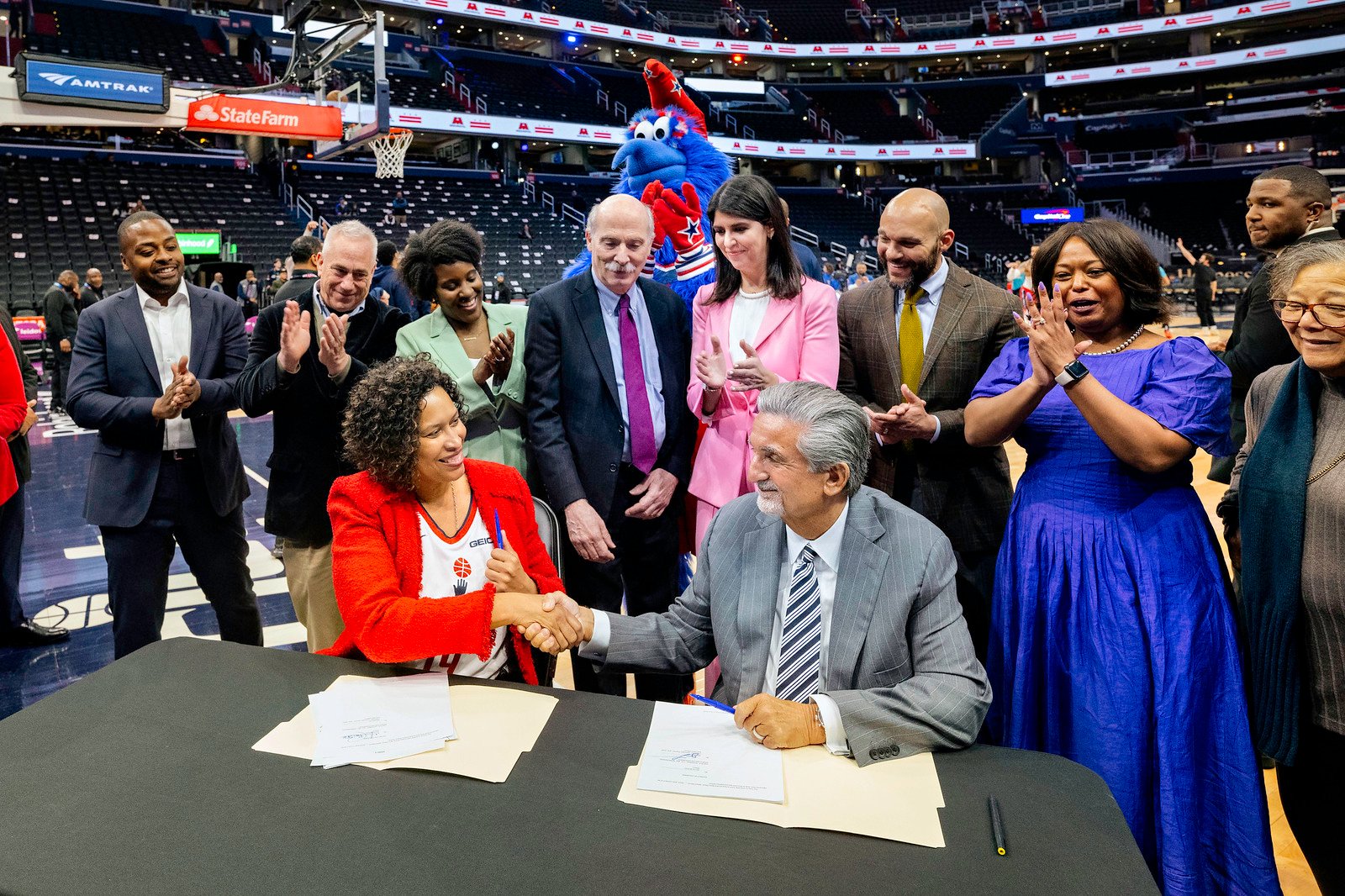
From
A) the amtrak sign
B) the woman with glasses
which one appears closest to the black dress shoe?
the woman with glasses

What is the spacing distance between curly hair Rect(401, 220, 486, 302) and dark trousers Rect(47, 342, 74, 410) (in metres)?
6.83

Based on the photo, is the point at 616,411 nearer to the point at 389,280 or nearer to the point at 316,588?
the point at 316,588

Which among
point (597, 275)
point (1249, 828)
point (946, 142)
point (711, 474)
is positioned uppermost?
point (946, 142)

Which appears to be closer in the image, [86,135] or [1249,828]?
[1249,828]

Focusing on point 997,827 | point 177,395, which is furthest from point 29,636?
point 997,827

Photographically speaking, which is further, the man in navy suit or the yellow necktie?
the man in navy suit

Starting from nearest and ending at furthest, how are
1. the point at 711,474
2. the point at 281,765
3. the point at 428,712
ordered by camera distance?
the point at 281,765 < the point at 428,712 < the point at 711,474

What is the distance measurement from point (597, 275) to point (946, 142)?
87.7ft

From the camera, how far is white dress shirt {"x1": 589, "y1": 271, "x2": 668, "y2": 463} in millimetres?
2133

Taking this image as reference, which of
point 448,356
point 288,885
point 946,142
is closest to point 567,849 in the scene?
point 288,885

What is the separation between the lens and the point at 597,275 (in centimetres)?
215

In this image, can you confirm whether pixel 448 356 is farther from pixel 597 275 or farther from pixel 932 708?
pixel 932 708

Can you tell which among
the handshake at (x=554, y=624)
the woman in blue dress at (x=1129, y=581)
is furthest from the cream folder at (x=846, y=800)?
the woman in blue dress at (x=1129, y=581)

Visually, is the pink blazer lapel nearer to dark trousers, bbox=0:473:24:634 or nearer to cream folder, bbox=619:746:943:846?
cream folder, bbox=619:746:943:846
